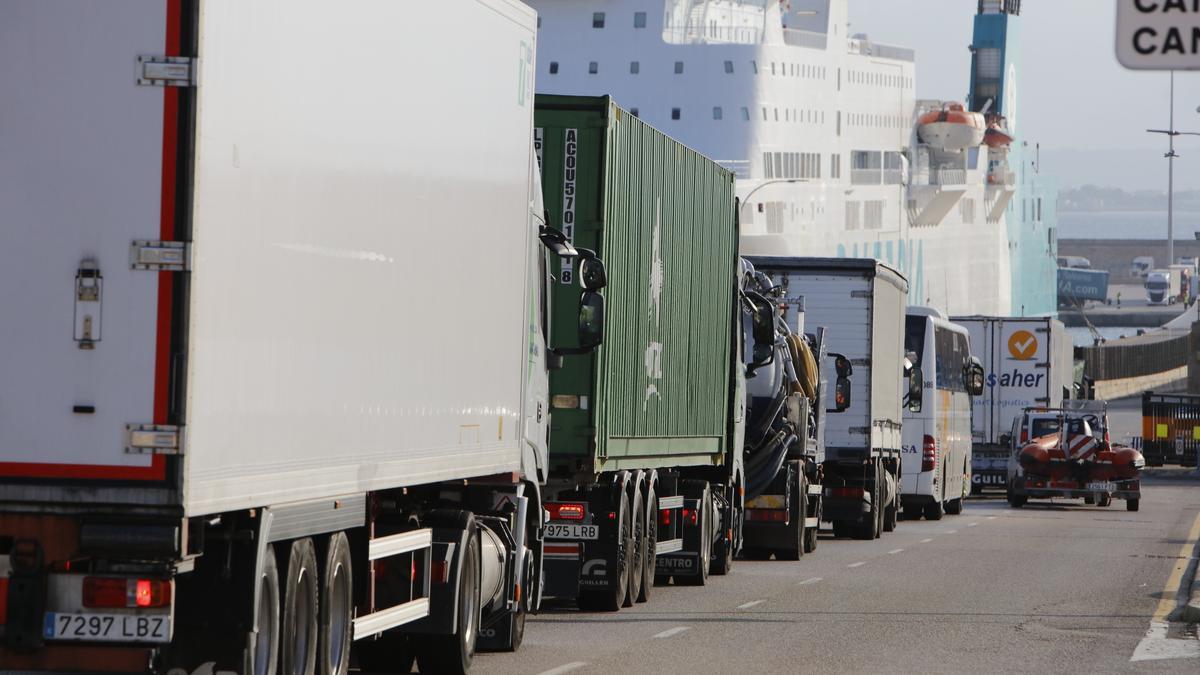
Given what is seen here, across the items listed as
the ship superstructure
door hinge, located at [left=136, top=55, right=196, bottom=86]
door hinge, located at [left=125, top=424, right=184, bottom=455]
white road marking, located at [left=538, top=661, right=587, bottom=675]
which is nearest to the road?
white road marking, located at [left=538, top=661, right=587, bottom=675]

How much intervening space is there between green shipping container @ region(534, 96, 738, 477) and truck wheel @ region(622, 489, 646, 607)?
37 cm

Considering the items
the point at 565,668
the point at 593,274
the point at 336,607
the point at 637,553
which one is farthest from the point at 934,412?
the point at 336,607

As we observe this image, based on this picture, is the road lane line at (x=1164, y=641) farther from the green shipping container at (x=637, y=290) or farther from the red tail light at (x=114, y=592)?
the red tail light at (x=114, y=592)

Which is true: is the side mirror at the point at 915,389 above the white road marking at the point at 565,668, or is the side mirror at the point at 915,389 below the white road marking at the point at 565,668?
above

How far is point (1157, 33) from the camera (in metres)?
8.54

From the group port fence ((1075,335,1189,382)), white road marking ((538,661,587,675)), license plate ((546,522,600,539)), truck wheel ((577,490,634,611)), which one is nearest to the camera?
white road marking ((538,661,587,675))

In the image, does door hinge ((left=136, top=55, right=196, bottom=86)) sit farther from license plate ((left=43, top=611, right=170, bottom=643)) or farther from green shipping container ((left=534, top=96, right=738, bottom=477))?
green shipping container ((left=534, top=96, right=738, bottom=477))

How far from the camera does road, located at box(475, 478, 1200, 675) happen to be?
43.8 feet

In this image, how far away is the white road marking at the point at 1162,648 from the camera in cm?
1413

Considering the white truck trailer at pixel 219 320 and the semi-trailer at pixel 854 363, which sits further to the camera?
the semi-trailer at pixel 854 363

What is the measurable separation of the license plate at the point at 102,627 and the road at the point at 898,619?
5.08 meters

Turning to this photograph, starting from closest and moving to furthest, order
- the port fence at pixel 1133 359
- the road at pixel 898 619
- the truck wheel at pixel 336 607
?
the truck wheel at pixel 336 607 < the road at pixel 898 619 < the port fence at pixel 1133 359

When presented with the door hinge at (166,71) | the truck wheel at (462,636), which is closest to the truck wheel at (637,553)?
the truck wheel at (462,636)

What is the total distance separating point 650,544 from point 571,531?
5.95 feet
